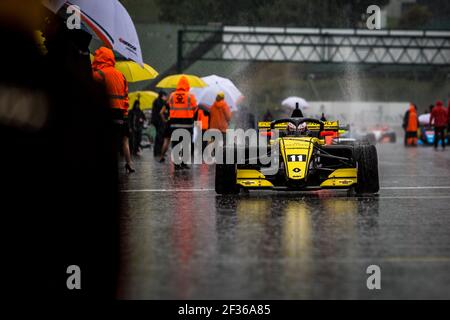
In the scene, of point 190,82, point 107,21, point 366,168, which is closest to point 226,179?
point 366,168

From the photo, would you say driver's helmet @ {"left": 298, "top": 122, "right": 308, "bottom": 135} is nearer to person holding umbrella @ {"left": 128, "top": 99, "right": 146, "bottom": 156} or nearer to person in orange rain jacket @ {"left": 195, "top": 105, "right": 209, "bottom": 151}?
person in orange rain jacket @ {"left": 195, "top": 105, "right": 209, "bottom": 151}

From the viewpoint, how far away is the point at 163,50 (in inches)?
2859

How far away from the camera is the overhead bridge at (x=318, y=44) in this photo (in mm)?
63219

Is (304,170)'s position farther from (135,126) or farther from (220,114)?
(135,126)

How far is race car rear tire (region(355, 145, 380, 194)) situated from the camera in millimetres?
12859

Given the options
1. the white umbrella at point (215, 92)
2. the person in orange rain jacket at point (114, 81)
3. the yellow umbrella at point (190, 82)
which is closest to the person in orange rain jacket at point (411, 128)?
the white umbrella at point (215, 92)

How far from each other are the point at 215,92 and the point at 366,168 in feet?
65.5

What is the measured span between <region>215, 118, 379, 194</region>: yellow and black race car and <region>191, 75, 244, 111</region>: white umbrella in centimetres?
1891

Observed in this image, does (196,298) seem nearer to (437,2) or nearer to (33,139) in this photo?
(33,139)

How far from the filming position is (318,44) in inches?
2512

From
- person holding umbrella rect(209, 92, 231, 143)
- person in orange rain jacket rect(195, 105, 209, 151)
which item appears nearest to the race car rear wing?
person holding umbrella rect(209, 92, 231, 143)

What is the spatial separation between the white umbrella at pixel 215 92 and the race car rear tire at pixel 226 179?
18.9 meters

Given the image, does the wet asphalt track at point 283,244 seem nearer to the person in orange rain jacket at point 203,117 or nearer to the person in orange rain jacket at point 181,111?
the person in orange rain jacket at point 181,111

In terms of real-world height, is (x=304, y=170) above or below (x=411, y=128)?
below
